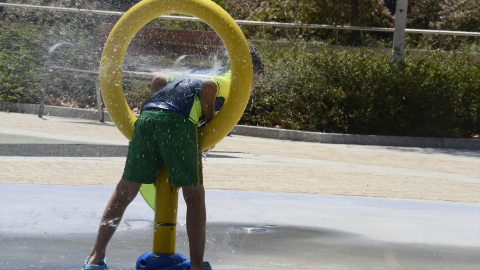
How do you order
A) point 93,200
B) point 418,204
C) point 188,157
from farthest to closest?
point 418,204
point 93,200
point 188,157

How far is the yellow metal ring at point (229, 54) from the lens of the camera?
14.3ft

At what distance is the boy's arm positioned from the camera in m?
4.19

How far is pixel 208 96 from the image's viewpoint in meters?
4.21

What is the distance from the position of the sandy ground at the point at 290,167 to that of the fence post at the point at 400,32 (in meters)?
2.51

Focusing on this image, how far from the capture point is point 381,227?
591 cm

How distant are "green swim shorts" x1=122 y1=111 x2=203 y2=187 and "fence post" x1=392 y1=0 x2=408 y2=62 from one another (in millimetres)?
10393

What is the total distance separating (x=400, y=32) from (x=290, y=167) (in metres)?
5.93

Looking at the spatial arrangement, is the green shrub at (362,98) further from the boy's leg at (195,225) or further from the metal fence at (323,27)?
the boy's leg at (195,225)

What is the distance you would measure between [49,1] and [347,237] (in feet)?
47.1

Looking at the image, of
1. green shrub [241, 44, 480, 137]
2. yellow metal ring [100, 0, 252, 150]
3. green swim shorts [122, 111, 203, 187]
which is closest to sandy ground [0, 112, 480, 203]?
green shrub [241, 44, 480, 137]

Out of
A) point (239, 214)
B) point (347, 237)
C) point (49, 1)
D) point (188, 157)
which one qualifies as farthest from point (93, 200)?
point (49, 1)

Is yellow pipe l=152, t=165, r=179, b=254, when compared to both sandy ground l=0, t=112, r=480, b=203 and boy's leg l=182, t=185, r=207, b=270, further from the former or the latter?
sandy ground l=0, t=112, r=480, b=203

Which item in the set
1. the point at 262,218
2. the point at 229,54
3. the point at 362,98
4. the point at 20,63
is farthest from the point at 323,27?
the point at 229,54

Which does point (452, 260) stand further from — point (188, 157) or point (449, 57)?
point (449, 57)
